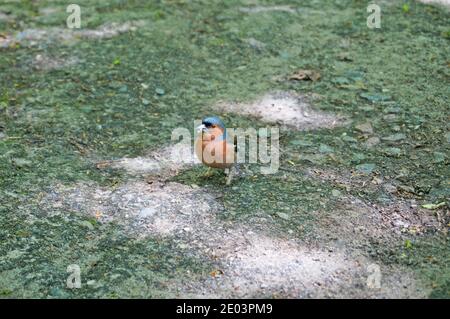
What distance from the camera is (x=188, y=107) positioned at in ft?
19.5

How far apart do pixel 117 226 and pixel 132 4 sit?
Answer: 414 cm

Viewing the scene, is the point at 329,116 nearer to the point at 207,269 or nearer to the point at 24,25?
the point at 207,269

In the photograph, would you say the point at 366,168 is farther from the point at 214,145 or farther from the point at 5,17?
the point at 5,17

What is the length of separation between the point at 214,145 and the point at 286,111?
144cm

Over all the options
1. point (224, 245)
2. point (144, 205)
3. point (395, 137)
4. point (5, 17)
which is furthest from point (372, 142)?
point (5, 17)

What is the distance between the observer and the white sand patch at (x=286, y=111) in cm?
566

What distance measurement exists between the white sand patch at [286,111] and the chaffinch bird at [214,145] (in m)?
1.15

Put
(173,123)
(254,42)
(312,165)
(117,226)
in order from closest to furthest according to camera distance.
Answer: (117,226)
(312,165)
(173,123)
(254,42)

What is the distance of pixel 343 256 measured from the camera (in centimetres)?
402

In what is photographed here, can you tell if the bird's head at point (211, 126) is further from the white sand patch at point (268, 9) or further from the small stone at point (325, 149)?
the white sand patch at point (268, 9)

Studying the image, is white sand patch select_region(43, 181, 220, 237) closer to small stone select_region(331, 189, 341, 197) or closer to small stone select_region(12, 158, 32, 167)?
small stone select_region(12, 158, 32, 167)

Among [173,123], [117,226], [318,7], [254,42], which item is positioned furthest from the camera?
[318,7]
